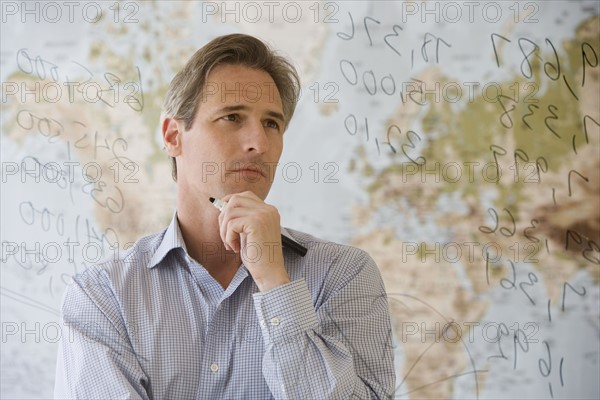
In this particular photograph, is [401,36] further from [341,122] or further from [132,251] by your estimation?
[132,251]

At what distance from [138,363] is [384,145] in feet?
3.75

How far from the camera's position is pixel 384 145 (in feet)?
7.43

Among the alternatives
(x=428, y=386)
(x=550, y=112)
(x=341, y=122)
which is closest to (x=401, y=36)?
(x=341, y=122)

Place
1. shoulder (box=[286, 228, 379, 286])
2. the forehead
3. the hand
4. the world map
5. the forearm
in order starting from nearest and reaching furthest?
the forearm → the hand → shoulder (box=[286, 228, 379, 286]) → the forehead → the world map

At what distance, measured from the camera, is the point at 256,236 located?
1495 millimetres

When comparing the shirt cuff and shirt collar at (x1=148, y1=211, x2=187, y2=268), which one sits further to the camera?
shirt collar at (x1=148, y1=211, x2=187, y2=268)

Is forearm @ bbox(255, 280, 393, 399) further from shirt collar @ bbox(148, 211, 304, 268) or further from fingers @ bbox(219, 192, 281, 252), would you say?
shirt collar @ bbox(148, 211, 304, 268)

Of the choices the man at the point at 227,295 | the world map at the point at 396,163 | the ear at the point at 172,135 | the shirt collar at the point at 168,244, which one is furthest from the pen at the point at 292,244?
the world map at the point at 396,163

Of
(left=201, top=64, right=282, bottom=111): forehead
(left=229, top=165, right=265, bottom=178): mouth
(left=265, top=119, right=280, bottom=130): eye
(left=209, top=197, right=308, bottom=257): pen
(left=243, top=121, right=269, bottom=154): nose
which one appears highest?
(left=201, top=64, right=282, bottom=111): forehead

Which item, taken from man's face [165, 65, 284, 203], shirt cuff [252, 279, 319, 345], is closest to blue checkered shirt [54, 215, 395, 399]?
shirt cuff [252, 279, 319, 345]

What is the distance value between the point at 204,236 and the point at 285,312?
417 mm

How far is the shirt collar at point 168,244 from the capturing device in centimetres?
161

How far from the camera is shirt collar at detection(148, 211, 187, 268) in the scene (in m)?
1.61

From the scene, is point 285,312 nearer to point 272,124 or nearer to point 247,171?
point 247,171
